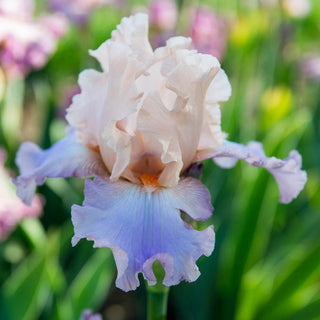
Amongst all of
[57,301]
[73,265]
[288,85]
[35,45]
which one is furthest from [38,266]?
[288,85]

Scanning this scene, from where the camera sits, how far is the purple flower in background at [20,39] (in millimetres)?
A: 1386

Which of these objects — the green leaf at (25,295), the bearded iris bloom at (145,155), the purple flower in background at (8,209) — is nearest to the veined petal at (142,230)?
the bearded iris bloom at (145,155)

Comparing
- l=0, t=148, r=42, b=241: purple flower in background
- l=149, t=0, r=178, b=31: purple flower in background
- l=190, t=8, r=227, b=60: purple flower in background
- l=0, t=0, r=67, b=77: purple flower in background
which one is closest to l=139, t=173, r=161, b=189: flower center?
l=0, t=148, r=42, b=241: purple flower in background

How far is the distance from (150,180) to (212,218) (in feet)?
2.78

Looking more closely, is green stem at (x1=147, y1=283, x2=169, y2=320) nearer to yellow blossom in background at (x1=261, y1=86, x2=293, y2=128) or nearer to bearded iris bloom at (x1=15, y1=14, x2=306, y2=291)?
bearded iris bloom at (x1=15, y1=14, x2=306, y2=291)

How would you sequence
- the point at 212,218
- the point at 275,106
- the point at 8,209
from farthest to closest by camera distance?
1. the point at 275,106
2. the point at 212,218
3. the point at 8,209

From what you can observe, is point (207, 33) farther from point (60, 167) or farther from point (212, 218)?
point (60, 167)

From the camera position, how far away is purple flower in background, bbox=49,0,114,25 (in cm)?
240

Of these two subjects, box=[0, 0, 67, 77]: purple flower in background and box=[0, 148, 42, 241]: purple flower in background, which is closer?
box=[0, 148, 42, 241]: purple flower in background

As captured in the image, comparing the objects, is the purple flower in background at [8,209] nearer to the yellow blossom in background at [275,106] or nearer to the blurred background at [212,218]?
the blurred background at [212,218]

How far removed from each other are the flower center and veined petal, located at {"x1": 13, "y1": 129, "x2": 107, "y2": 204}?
0.05 meters

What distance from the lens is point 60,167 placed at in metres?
0.61

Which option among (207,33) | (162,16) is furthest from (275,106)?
(162,16)

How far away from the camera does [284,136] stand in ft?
4.02
